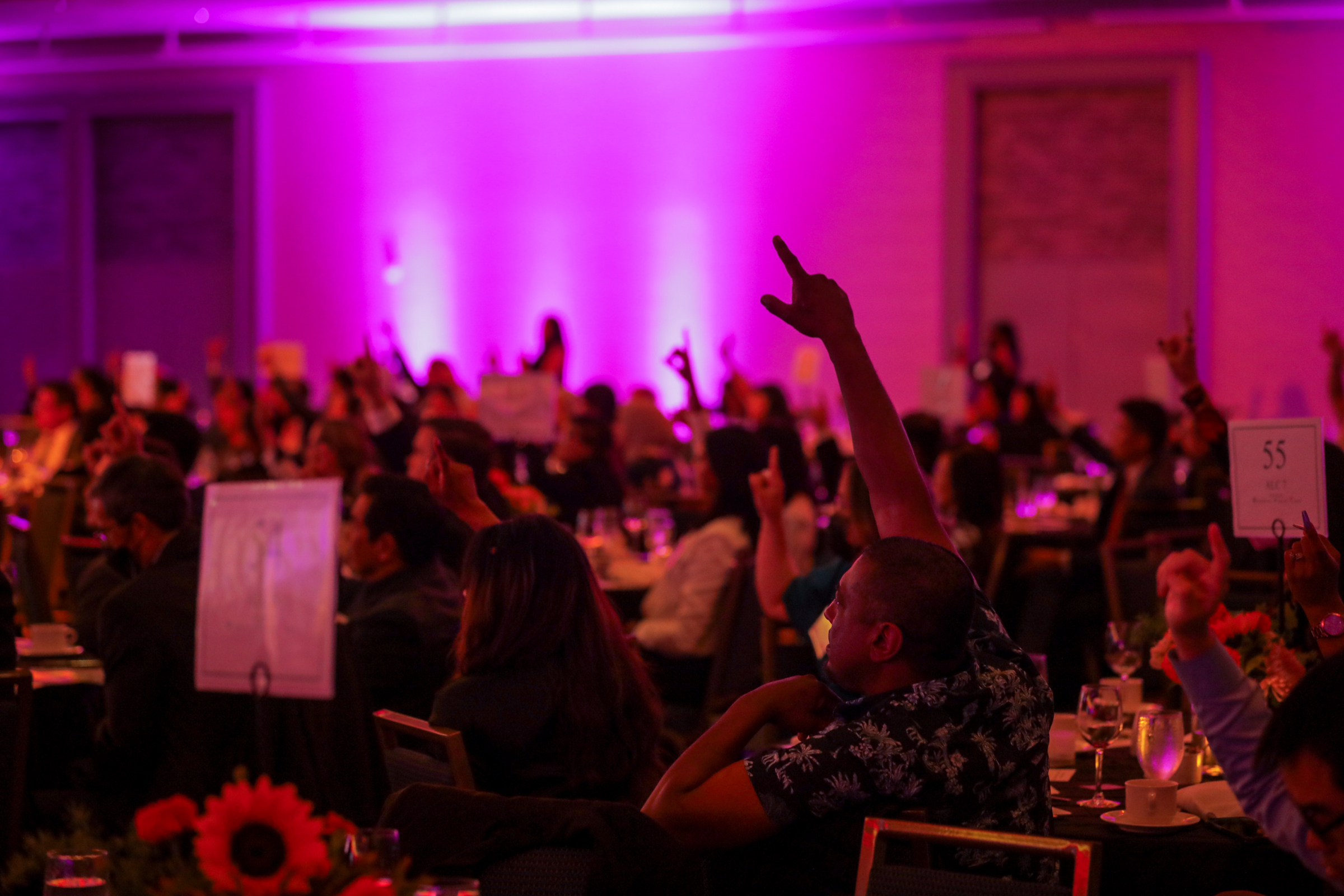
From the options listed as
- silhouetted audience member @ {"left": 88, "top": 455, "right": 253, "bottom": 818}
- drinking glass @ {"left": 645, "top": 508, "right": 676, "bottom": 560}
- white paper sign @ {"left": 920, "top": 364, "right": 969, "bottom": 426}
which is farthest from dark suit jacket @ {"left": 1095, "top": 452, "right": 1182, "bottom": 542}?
silhouetted audience member @ {"left": 88, "top": 455, "right": 253, "bottom": 818}

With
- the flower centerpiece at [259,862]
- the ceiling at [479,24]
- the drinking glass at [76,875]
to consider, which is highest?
the ceiling at [479,24]

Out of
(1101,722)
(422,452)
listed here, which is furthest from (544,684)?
(422,452)

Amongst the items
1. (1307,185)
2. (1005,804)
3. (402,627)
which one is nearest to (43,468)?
(402,627)

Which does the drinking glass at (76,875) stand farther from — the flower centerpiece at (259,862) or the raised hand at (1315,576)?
the raised hand at (1315,576)

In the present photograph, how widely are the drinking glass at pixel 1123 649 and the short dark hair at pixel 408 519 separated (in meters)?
1.76

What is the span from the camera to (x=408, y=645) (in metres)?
3.91

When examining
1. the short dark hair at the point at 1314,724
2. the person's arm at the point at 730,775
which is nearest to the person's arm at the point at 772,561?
the person's arm at the point at 730,775

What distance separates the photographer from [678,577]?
529 centimetres

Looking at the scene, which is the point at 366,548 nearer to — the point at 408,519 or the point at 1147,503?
the point at 408,519

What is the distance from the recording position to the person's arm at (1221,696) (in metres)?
1.59

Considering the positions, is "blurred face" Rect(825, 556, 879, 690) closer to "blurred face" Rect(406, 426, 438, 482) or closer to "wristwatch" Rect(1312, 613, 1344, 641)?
"wristwatch" Rect(1312, 613, 1344, 641)

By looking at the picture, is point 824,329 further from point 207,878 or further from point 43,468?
point 43,468

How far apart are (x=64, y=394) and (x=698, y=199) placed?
5.72 metres

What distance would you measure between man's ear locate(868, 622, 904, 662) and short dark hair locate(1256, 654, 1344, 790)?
695mm
